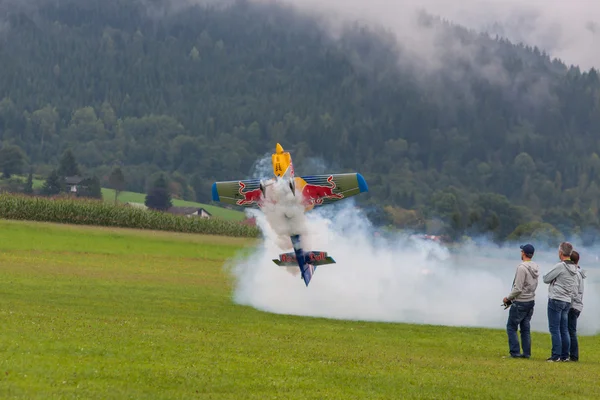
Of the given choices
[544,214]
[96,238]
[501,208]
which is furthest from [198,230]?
[544,214]

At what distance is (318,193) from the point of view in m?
28.1

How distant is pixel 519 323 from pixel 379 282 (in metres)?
11.0

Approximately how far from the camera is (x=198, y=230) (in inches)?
2682

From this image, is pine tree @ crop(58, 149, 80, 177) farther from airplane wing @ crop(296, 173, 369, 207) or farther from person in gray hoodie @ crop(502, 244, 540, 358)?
person in gray hoodie @ crop(502, 244, 540, 358)

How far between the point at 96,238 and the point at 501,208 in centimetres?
9382

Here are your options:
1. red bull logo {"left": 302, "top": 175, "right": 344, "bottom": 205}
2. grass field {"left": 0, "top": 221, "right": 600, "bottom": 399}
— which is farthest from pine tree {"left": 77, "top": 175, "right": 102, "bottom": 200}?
red bull logo {"left": 302, "top": 175, "right": 344, "bottom": 205}

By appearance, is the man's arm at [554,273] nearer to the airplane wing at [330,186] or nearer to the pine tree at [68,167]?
the airplane wing at [330,186]

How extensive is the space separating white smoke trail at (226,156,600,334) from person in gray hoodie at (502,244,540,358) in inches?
244

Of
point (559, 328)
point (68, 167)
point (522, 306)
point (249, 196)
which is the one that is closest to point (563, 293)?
point (559, 328)

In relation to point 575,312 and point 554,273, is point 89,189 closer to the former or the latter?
point 575,312

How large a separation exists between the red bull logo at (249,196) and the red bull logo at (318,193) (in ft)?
4.35

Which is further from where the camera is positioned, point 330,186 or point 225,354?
point 330,186

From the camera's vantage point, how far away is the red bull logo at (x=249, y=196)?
2765cm

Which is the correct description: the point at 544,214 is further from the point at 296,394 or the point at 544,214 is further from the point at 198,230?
the point at 296,394
